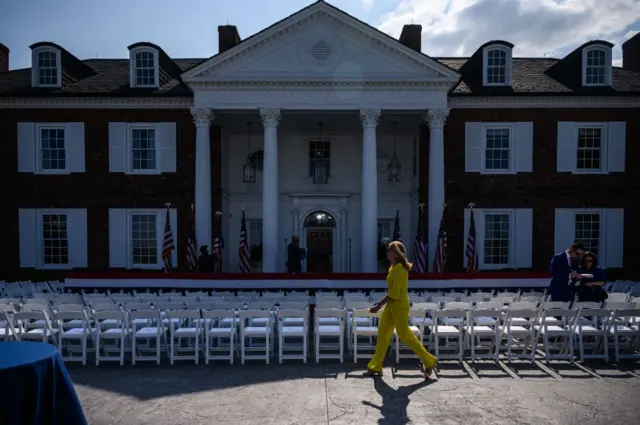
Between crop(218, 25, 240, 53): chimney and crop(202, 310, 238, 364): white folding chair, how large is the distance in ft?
55.2

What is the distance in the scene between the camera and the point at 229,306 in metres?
9.31

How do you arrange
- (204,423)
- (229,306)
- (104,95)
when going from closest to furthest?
1. (204,423)
2. (229,306)
3. (104,95)

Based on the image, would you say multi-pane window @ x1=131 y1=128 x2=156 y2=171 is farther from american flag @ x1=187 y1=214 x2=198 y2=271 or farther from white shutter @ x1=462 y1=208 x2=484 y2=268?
white shutter @ x1=462 y1=208 x2=484 y2=268

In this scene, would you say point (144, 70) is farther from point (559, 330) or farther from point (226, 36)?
point (559, 330)

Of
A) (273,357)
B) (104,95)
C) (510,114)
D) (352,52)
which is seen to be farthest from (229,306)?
(510,114)

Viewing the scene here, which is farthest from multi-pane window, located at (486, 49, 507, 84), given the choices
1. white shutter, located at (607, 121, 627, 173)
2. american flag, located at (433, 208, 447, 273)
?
american flag, located at (433, 208, 447, 273)

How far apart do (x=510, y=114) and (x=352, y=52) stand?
24.0 feet

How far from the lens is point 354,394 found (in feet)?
21.6

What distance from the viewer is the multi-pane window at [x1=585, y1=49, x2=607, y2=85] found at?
769 inches

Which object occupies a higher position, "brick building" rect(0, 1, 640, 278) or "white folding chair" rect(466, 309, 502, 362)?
"brick building" rect(0, 1, 640, 278)

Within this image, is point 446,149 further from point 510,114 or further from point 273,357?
point 273,357

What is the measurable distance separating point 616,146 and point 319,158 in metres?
13.1

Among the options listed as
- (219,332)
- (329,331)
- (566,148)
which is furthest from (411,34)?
(219,332)

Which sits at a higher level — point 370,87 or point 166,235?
point 370,87
